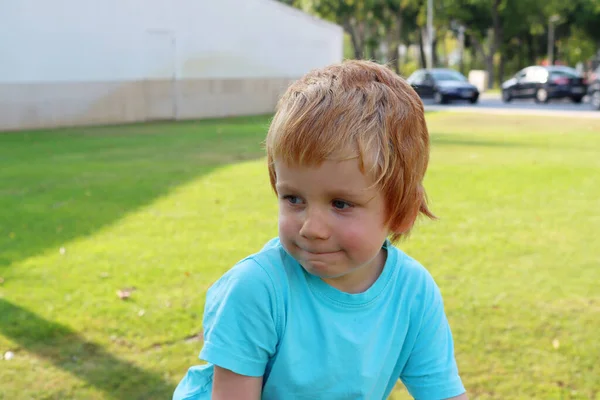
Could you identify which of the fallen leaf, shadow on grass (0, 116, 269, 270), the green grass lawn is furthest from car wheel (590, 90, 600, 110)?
the fallen leaf

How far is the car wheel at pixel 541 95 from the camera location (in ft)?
97.5

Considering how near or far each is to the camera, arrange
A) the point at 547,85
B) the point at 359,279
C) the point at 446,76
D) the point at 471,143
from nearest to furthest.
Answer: the point at 359,279 < the point at 471,143 < the point at 547,85 < the point at 446,76

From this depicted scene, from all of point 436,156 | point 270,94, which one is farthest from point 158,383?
point 270,94

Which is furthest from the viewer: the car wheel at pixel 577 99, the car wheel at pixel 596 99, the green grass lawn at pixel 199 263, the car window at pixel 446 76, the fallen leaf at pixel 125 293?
the car window at pixel 446 76

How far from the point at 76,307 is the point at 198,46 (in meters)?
19.6

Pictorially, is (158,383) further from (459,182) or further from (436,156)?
(436,156)

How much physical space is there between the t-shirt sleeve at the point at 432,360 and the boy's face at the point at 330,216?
0.30m

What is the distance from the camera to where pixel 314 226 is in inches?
72.3

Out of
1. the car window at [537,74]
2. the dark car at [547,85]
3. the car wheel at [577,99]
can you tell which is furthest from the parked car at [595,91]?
the car window at [537,74]

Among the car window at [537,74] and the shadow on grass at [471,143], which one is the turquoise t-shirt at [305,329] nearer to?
the shadow on grass at [471,143]

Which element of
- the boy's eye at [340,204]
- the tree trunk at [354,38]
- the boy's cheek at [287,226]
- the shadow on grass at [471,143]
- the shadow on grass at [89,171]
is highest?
the tree trunk at [354,38]

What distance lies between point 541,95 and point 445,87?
3783 mm

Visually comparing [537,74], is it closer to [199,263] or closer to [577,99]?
[577,99]

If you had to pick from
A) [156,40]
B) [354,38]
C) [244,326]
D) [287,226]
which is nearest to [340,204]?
[287,226]
